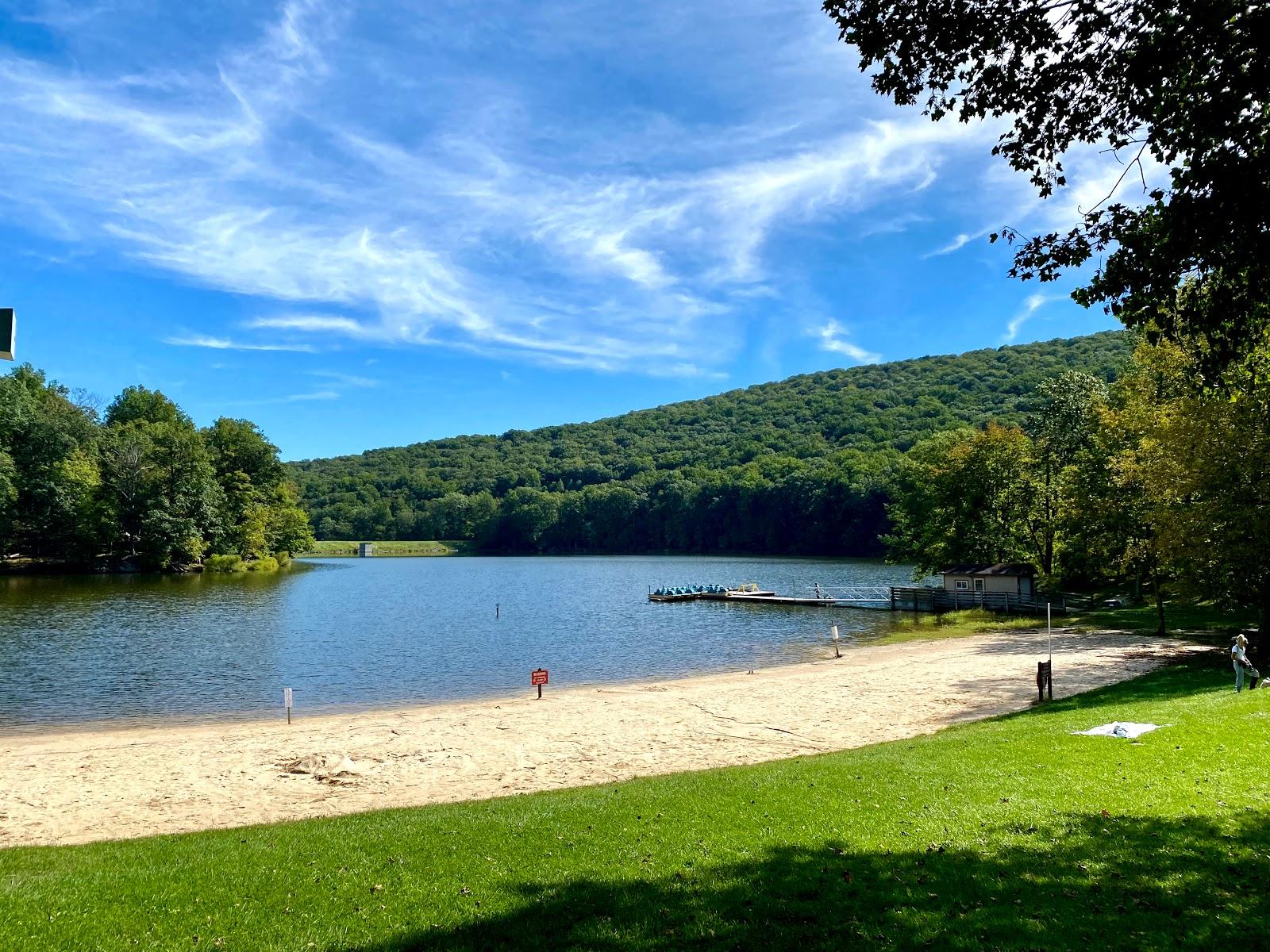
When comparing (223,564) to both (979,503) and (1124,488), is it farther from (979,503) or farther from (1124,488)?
(1124,488)

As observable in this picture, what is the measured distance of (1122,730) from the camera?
1273 centimetres

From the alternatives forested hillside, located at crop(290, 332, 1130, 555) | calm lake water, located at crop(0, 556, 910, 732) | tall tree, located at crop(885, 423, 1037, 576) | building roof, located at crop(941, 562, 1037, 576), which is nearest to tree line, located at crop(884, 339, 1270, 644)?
tall tree, located at crop(885, 423, 1037, 576)

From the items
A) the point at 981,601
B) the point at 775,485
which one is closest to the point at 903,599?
the point at 981,601

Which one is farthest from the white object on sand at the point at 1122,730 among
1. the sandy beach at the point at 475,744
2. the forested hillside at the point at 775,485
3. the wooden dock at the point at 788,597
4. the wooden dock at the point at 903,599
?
the forested hillside at the point at 775,485

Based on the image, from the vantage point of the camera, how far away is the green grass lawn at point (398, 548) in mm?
178250

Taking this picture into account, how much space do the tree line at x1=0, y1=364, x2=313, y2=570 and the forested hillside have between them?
80918 millimetres

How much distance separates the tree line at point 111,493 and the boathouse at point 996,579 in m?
79.4

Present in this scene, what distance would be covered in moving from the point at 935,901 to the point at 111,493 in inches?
3918

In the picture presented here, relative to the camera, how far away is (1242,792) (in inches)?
349

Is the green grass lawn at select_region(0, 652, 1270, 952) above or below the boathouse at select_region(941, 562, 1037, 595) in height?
below

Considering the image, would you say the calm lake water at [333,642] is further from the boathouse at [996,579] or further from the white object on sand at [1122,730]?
the white object on sand at [1122,730]

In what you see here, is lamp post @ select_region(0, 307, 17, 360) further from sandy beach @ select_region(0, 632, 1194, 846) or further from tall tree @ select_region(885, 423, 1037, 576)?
tall tree @ select_region(885, 423, 1037, 576)

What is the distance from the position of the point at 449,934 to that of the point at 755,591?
58.6m

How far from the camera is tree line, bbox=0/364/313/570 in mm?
80625
